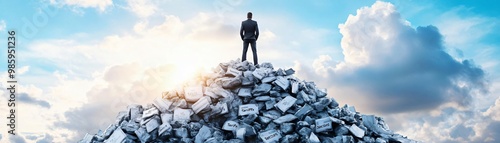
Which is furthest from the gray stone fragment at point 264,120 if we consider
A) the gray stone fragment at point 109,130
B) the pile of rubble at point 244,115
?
the gray stone fragment at point 109,130

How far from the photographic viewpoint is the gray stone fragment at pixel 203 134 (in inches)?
371

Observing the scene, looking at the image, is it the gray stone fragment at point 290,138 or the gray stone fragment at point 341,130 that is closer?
the gray stone fragment at point 290,138

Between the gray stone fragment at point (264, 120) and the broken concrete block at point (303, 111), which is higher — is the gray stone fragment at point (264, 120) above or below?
below

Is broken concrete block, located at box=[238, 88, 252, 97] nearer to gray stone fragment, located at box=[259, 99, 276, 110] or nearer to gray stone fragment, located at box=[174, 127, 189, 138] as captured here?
gray stone fragment, located at box=[259, 99, 276, 110]

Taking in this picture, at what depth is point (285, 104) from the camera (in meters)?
10.2

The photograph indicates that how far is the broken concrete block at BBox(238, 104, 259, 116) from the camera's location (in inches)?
396

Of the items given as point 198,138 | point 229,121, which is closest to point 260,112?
point 229,121

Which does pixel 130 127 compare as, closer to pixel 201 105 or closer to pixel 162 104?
pixel 162 104

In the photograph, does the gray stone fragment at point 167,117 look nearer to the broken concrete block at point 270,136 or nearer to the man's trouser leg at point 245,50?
the broken concrete block at point 270,136

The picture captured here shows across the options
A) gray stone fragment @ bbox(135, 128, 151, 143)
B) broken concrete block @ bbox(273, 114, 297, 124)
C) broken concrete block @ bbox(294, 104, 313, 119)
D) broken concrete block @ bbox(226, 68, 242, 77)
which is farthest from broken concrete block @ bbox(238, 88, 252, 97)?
gray stone fragment @ bbox(135, 128, 151, 143)

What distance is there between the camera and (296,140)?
9.23 metres

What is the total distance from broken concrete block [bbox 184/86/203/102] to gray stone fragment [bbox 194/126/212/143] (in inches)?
45.9

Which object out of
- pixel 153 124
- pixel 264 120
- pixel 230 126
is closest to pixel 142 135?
pixel 153 124

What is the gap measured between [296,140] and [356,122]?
83.5 inches
